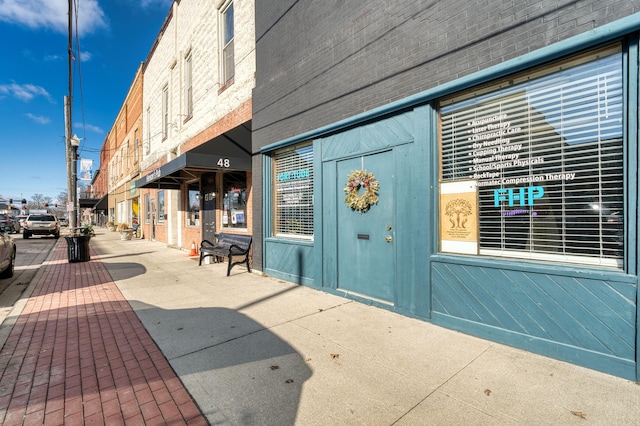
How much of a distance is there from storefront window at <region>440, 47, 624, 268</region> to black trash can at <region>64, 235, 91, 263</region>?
11.2 meters

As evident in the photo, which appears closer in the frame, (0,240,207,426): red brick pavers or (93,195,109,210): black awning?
(0,240,207,426): red brick pavers

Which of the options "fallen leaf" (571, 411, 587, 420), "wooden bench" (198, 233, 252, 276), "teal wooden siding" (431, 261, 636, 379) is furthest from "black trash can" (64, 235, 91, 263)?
"fallen leaf" (571, 411, 587, 420)

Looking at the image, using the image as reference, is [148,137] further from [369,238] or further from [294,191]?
[369,238]

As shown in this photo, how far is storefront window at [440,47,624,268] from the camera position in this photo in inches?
118

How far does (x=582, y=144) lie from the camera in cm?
311

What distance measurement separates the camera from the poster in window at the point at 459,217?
3.86 m

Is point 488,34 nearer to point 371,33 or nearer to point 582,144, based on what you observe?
point 582,144

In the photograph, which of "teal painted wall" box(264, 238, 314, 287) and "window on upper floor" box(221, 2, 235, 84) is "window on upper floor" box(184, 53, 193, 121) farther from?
"teal painted wall" box(264, 238, 314, 287)

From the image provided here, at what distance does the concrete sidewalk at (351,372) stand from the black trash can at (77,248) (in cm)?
572

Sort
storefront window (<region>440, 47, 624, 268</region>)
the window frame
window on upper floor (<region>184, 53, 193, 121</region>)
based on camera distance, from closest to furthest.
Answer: storefront window (<region>440, 47, 624, 268</region>) < the window frame < window on upper floor (<region>184, 53, 193, 121</region>)

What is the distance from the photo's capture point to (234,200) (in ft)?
31.1

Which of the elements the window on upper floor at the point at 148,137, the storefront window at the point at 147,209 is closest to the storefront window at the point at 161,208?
the storefront window at the point at 147,209

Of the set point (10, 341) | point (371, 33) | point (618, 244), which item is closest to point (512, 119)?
point (618, 244)

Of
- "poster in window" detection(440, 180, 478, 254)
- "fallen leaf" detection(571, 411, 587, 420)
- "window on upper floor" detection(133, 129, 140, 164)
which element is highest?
"window on upper floor" detection(133, 129, 140, 164)
